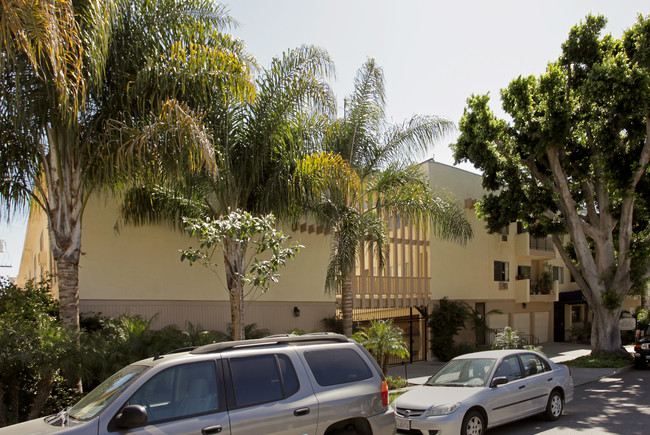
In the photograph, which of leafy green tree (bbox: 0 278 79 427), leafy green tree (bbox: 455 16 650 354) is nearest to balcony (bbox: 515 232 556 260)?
leafy green tree (bbox: 455 16 650 354)

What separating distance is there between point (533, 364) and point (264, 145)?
7.29 meters

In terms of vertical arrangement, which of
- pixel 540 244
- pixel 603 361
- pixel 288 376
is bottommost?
pixel 603 361

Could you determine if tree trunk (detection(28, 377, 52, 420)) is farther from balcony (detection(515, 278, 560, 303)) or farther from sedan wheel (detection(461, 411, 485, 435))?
balcony (detection(515, 278, 560, 303))

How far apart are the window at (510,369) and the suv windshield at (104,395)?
6364 mm

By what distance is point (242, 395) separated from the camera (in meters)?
5.49

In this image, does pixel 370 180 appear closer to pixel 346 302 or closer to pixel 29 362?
pixel 346 302

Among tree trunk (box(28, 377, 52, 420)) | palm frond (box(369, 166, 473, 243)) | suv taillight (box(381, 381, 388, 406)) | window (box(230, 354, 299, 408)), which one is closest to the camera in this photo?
window (box(230, 354, 299, 408))

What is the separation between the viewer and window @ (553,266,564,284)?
33031 mm

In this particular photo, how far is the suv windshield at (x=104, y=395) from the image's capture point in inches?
198

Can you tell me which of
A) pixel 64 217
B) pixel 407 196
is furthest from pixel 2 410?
pixel 407 196

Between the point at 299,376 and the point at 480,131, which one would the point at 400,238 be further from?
the point at 299,376

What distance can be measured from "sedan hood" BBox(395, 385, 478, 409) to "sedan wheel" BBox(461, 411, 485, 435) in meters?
0.28

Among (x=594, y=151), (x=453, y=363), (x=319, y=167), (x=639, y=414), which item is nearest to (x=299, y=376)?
(x=453, y=363)

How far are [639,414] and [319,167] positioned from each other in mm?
8190
